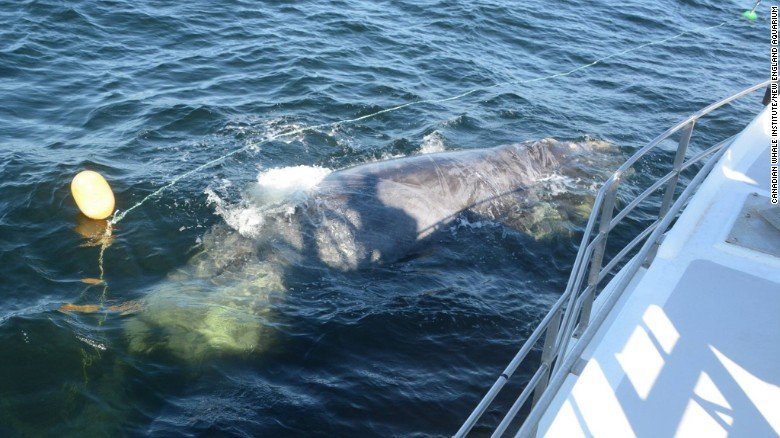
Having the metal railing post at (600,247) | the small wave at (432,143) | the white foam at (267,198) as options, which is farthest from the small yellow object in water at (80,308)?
the small wave at (432,143)

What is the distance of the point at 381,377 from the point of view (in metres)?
6.68

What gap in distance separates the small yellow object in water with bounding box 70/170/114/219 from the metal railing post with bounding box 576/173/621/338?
19.9 feet

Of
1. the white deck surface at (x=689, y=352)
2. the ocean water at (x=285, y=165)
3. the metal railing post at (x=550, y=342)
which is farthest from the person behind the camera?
the ocean water at (x=285, y=165)

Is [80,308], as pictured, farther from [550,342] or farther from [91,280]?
[550,342]

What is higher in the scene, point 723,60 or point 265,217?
point 723,60

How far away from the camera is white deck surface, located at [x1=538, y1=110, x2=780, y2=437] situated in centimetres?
356

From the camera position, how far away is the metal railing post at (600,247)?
13.0ft

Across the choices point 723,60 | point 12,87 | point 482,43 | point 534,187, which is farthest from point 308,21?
point 723,60

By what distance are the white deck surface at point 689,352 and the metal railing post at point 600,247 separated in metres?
0.19

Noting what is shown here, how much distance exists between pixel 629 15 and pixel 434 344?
15.4m

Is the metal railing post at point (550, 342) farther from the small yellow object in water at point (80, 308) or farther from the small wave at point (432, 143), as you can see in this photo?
the small wave at point (432, 143)

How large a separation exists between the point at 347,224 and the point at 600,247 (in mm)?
4420

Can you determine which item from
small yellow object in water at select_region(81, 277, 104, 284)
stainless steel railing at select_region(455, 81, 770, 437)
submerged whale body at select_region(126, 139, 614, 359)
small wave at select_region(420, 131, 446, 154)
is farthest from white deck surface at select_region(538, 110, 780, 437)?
small wave at select_region(420, 131, 446, 154)

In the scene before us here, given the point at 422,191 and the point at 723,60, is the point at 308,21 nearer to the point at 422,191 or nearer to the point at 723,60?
the point at 422,191
